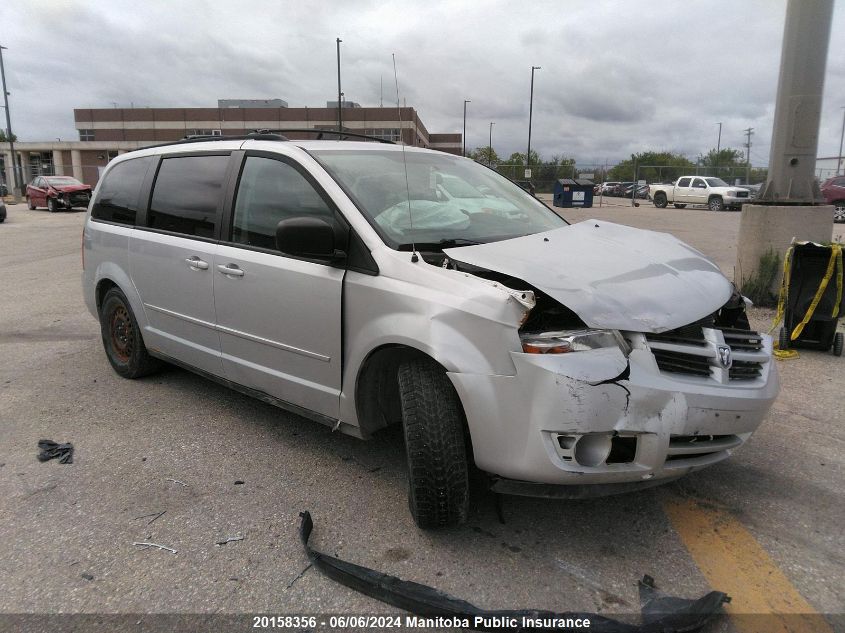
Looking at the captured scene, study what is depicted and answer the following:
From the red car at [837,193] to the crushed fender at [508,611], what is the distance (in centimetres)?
2376

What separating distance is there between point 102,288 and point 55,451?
1752mm

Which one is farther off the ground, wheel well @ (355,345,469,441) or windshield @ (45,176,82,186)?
windshield @ (45,176,82,186)

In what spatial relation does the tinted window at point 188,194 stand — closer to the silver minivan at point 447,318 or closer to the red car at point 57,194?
the silver minivan at point 447,318

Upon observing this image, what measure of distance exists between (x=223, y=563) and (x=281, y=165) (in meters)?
2.09

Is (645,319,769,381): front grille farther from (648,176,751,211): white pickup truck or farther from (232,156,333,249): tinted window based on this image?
(648,176,751,211): white pickup truck

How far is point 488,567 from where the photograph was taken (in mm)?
2529

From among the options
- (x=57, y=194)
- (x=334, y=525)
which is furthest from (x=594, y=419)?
(x=57, y=194)

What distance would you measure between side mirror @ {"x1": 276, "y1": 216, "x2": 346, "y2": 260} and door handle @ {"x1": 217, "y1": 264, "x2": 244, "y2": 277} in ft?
2.27

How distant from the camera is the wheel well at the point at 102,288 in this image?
4891mm

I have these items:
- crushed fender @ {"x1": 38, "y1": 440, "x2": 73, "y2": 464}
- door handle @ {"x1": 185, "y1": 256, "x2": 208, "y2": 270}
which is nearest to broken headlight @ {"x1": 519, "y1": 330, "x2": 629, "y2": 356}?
door handle @ {"x1": 185, "y1": 256, "x2": 208, "y2": 270}

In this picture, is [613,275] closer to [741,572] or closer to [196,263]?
[741,572]

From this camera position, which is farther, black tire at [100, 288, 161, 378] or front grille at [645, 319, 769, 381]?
black tire at [100, 288, 161, 378]

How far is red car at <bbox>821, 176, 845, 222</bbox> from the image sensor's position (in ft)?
70.8

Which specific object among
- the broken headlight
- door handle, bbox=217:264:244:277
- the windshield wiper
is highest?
the windshield wiper
